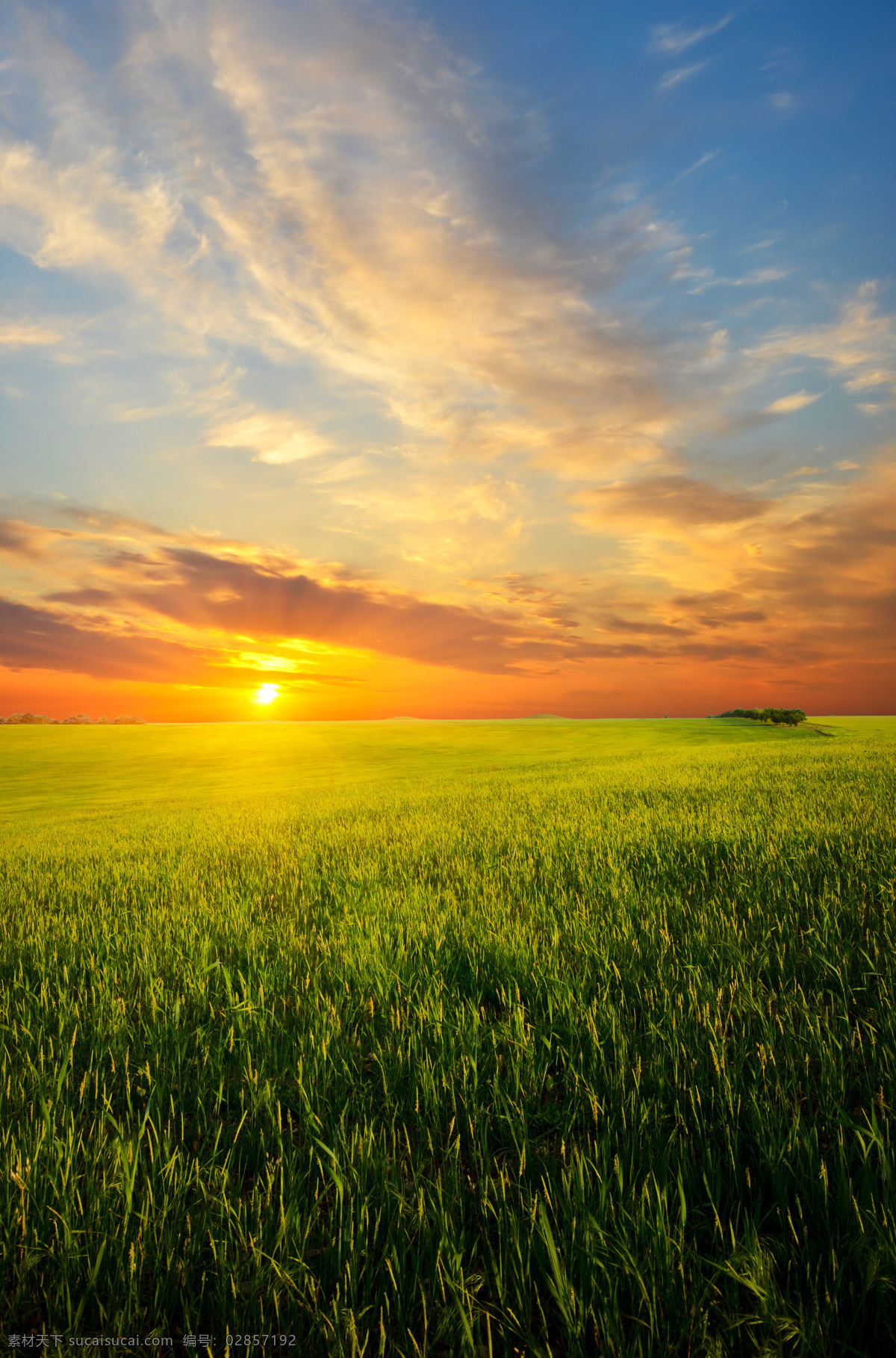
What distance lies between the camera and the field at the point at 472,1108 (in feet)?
6.19

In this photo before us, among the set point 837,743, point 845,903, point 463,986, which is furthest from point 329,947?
point 837,743

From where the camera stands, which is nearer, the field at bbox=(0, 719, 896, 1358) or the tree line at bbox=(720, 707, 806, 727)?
the field at bbox=(0, 719, 896, 1358)

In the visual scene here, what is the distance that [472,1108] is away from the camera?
276 centimetres

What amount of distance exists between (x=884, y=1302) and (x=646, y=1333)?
2.38 ft

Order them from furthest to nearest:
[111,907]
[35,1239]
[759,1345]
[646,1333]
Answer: [111,907] < [35,1239] < [646,1333] < [759,1345]

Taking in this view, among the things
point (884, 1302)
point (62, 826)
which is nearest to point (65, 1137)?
point (884, 1302)

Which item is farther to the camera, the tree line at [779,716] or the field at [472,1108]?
the tree line at [779,716]

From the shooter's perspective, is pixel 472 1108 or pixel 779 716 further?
pixel 779 716

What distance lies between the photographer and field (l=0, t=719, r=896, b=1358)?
189cm

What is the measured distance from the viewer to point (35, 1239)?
84.6 inches

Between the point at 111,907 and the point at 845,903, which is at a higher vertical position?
the point at 845,903

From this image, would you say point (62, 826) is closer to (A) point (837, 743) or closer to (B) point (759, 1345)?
(B) point (759, 1345)

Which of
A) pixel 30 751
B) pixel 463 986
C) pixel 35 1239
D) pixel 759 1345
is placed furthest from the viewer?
pixel 30 751

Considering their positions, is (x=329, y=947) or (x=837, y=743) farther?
(x=837, y=743)
